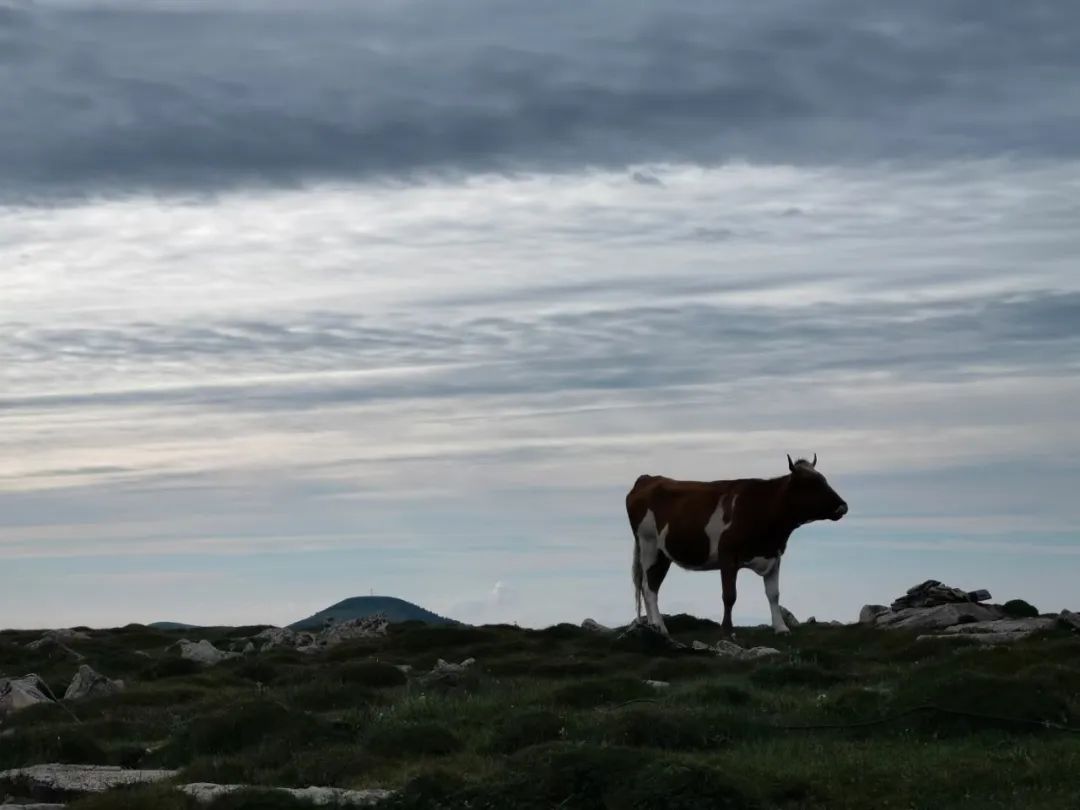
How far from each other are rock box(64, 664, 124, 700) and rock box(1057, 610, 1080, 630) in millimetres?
21181

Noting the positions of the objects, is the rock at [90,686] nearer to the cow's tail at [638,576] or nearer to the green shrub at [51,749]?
the green shrub at [51,749]

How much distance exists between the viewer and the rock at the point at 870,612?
45.6 meters

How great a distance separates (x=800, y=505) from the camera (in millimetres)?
37312

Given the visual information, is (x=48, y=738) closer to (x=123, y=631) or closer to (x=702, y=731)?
(x=702, y=731)

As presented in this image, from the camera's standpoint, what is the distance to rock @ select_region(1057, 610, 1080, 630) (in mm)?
36281

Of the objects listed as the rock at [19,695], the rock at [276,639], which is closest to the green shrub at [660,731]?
the rock at [19,695]

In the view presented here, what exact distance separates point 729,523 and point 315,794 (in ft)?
72.4

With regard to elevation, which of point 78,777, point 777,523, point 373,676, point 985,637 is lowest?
point 78,777

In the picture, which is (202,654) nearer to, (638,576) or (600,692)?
(638,576)

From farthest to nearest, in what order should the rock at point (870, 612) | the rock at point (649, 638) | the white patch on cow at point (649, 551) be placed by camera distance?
the rock at point (870, 612)
the white patch on cow at point (649, 551)
the rock at point (649, 638)

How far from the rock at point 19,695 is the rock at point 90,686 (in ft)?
1.79

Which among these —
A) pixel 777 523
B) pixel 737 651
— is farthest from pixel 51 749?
pixel 777 523

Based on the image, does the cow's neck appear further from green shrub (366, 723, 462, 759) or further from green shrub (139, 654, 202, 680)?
green shrub (366, 723, 462, 759)

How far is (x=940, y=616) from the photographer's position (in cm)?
4094
